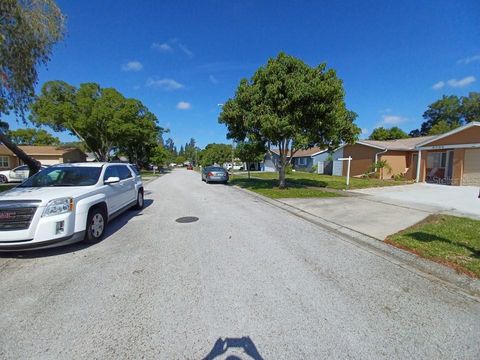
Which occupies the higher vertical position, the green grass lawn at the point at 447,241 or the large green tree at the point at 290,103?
the large green tree at the point at 290,103

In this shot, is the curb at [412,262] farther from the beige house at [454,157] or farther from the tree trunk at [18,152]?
the beige house at [454,157]

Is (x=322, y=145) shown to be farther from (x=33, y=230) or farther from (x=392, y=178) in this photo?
(x=33, y=230)

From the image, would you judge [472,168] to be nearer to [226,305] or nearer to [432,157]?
[432,157]

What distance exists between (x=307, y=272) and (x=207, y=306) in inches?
69.2

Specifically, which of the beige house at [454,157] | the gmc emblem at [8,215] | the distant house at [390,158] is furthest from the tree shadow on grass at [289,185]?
the gmc emblem at [8,215]

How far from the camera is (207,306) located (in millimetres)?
3023

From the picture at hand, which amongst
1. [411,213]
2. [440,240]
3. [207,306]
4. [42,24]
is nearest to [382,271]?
[440,240]

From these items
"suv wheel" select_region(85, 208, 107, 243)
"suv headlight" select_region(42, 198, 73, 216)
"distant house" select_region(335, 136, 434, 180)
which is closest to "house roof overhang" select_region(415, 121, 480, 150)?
"distant house" select_region(335, 136, 434, 180)

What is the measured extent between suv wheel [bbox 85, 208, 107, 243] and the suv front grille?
1.01 meters

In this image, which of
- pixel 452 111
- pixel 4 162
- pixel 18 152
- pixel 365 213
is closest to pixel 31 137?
pixel 4 162

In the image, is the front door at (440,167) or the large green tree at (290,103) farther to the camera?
the front door at (440,167)

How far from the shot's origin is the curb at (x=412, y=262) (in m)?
3.55

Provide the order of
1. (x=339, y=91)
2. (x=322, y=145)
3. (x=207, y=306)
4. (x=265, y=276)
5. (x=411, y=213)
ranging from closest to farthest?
(x=207, y=306) < (x=265, y=276) < (x=411, y=213) < (x=339, y=91) < (x=322, y=145)

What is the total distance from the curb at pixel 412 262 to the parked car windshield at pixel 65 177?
6104 millimetres
